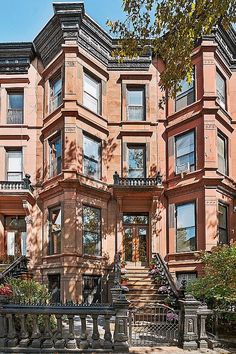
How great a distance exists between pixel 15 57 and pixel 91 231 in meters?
9.13

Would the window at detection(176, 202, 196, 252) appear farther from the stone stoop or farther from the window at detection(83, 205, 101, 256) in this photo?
the window at detection(83, 205, 101, 256)

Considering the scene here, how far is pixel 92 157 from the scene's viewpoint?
18.7m

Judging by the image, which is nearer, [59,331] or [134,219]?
[59,331]

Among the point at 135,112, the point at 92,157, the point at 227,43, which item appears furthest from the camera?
the point at 135,112

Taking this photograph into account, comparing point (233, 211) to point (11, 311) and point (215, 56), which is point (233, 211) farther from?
point (11, 311)

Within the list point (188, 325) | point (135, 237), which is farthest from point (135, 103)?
point (188, 325)

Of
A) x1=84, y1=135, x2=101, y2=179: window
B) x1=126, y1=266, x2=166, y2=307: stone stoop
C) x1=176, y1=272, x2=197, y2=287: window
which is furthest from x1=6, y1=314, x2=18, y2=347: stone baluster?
x1=84, y1=135, x2=101, y2=179: window

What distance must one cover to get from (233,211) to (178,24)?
1172 centimetres

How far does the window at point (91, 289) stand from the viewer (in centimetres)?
1706

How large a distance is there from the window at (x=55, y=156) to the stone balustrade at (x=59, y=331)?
9.70 m

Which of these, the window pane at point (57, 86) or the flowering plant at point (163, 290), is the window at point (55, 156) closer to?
the window pane at point (57, 86)

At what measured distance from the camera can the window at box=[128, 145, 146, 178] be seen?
19.3 meters

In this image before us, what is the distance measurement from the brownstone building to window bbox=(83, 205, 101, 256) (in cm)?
5

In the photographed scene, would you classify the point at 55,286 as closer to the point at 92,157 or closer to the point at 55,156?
the point at 55,156
